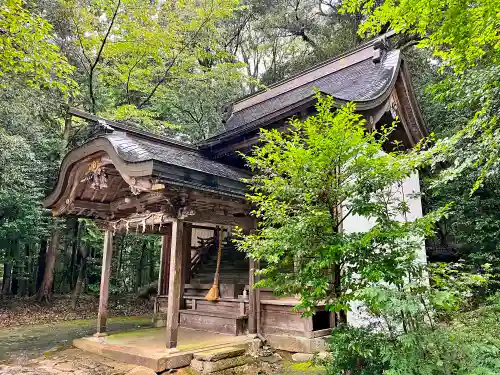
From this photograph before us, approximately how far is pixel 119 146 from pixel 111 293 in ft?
36.2

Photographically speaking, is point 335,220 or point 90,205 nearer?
point 335,220

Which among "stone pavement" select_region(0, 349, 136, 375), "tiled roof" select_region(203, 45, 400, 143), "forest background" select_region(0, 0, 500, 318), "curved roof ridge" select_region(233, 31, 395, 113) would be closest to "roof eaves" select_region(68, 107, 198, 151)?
"forest background" select_region(0, 0, 500, 318)

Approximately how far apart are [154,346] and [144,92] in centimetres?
976

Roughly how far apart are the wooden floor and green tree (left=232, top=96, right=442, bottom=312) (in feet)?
7.55

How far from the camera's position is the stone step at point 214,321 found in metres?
6.35

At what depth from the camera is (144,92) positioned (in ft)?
41.2

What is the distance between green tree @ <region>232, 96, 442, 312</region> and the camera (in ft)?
10.3

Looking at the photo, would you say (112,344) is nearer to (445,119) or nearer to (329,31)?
(445,119)

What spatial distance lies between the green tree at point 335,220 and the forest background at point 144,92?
1.88m

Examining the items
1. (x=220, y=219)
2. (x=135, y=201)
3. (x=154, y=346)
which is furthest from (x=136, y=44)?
(x=154, y=346)

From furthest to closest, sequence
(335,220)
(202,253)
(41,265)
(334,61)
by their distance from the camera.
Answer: (41,265) < (334,61) < (202,253) < (335,220)

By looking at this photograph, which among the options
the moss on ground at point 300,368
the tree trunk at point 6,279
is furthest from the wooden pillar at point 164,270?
the tree trunk at point 6,279

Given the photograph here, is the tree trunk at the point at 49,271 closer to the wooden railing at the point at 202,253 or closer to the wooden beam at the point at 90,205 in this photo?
the wooden railing at the point at 202,253

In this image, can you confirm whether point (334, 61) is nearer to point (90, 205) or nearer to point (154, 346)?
point (90, 205)
